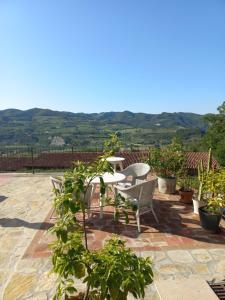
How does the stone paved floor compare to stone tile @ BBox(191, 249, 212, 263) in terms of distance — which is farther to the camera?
stone tile @ BBox(191, 249, 212, 263)

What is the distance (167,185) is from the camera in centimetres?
706

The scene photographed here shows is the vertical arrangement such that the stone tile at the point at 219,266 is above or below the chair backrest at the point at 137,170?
below

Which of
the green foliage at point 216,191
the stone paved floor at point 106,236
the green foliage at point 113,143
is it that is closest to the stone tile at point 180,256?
the stone paved floor at point 106,236

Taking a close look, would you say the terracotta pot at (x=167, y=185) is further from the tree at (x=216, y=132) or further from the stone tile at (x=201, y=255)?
the tree at (x=216, y=132)

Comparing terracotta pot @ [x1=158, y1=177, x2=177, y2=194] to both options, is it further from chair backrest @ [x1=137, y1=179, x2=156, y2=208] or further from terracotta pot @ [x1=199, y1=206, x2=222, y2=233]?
terracotta pot @ [x1=199, y1=206, x2=222, y2=233]

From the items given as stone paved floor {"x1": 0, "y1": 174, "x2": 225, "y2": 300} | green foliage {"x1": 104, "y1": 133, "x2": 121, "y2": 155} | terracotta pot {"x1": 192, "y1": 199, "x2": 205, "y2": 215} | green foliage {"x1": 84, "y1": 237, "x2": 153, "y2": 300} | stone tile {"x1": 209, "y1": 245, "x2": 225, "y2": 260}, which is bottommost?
stone paved floor {"x1": 0, "y1": 174, "x2": 225, "y2": 300}

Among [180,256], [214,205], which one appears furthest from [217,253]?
[214,205]

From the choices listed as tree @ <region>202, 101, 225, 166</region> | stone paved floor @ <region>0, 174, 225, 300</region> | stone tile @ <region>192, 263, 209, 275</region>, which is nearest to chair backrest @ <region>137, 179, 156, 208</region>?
stone paved floor @ <region>0, 174, 225, 300</region>

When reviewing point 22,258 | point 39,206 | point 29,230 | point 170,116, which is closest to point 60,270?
point 22,258

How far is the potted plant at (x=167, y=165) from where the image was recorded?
7027mm

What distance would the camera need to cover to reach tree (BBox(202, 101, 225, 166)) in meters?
24.8

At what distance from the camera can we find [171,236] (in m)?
4.50

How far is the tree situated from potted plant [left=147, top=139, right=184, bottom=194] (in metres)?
17.5

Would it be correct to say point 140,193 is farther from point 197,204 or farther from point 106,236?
point 197,204
